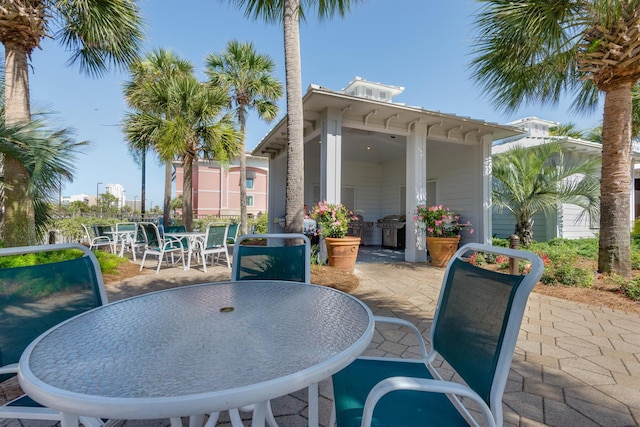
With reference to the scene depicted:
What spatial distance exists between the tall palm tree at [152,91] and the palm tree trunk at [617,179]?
8.99 metres

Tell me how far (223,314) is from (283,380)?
0.61 m

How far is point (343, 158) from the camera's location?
987 cm

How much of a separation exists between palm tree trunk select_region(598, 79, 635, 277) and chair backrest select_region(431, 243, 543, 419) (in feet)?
14.9

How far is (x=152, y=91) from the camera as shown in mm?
Result: 7605

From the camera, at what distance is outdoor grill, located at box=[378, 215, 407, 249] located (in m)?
8.86

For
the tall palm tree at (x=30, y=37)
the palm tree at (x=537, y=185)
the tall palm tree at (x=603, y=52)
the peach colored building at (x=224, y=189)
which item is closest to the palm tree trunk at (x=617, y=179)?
the tall palm tree at (x=603, y=52)

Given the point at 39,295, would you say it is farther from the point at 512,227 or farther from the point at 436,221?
the point at 512,227

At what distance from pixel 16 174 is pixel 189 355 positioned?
422cm

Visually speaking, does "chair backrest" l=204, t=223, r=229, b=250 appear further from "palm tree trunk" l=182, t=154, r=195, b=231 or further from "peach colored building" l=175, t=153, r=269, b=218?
"peach colored building" l=175, t=153, r=269, b=218

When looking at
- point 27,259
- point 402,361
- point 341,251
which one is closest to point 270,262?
point 402,361

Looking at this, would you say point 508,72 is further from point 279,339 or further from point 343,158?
point 279,339

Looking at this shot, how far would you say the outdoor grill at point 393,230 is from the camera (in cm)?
886

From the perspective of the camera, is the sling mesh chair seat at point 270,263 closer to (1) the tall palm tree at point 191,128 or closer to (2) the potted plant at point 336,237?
(2) the potted plant at point 336,237

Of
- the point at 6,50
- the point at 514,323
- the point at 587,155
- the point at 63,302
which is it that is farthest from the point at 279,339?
the point at 587,155
